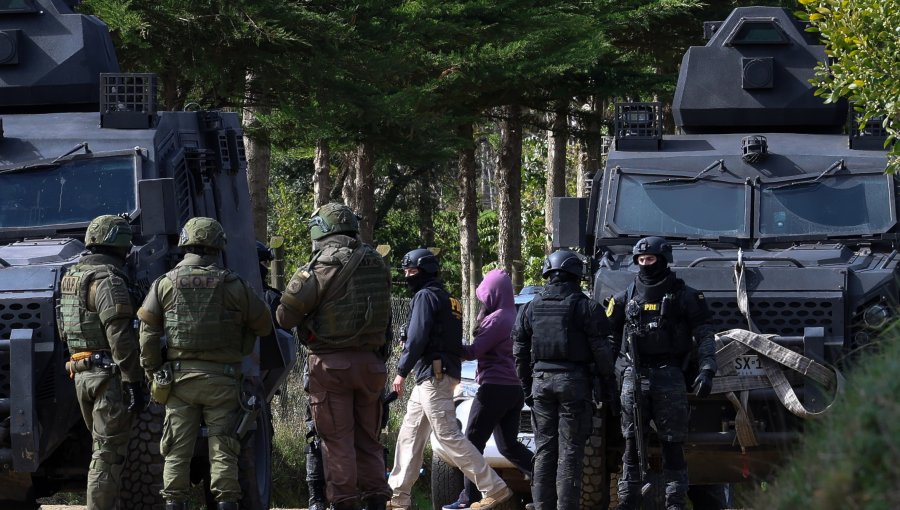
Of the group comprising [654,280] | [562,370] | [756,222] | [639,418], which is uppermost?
[756,222]

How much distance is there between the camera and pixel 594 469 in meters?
8.66

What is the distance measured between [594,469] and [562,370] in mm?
659

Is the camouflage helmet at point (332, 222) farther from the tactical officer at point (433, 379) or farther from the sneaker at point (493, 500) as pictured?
the sneaker at point (493, 500)

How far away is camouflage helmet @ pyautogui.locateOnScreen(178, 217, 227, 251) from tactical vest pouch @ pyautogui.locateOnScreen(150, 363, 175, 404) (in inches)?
26.7

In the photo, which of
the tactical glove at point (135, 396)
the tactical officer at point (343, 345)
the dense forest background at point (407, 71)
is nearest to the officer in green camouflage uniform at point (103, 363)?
the tactical glove at point (135, 396)

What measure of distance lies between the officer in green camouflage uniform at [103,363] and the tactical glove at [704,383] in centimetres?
304

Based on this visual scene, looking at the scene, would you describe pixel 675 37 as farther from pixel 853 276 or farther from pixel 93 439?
pixel 93 439

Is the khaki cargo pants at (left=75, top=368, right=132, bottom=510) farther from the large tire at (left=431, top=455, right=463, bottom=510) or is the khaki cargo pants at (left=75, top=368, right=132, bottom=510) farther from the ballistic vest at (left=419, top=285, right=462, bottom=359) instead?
the large tire at (left=431, top=455, right=463, bottom=510)

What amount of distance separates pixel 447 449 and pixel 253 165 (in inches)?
296

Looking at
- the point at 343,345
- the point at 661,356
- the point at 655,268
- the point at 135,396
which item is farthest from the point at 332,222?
the point at 661,356

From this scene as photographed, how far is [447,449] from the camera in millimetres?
9234

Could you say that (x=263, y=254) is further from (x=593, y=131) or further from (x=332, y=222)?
(x=593, y=131)

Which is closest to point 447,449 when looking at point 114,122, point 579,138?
point 114,122

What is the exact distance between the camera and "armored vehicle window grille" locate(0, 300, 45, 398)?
779 centimetres
